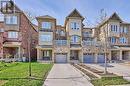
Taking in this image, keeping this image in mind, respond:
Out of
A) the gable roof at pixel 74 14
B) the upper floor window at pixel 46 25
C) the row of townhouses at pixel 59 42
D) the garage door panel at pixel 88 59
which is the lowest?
the garage door panel at pixel 88 59

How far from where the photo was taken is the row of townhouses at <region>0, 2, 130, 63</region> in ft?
144

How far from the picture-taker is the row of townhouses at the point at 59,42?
43.8 m

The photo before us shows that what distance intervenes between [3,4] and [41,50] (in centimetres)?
3011

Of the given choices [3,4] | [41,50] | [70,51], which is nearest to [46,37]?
[41,50]

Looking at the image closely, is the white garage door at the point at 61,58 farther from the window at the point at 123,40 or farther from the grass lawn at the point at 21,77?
the grass lawn at the point at 21,77

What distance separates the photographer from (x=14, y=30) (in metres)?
44.1

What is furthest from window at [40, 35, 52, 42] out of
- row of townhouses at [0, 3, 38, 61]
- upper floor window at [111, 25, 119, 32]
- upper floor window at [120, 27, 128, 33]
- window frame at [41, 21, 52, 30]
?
upper floor window at [120, 27, 128, 33]

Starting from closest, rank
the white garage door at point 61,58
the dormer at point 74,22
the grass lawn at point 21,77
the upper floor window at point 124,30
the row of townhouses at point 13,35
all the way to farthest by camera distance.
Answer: the grass lawn at point 21,77, the row of townhouses at point 13,35, the white garage door at point 61,58, the dormer at point 74,22, the upper floor window at point 124,30

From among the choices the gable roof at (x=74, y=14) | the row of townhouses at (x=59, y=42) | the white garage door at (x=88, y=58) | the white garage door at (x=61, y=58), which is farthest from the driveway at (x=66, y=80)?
the gable roof at (x=74, y=14)

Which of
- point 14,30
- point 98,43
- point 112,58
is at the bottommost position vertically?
point 112,58

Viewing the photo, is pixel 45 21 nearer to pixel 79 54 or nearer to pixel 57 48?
pixel 57 48

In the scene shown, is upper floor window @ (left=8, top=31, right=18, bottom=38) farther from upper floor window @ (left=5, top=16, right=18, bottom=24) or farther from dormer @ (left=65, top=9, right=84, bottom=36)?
dormer @ (left=65, top=9, right=84, bottom=36)

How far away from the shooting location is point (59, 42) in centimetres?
4438

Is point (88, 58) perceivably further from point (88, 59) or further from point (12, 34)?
point (12, 34)
